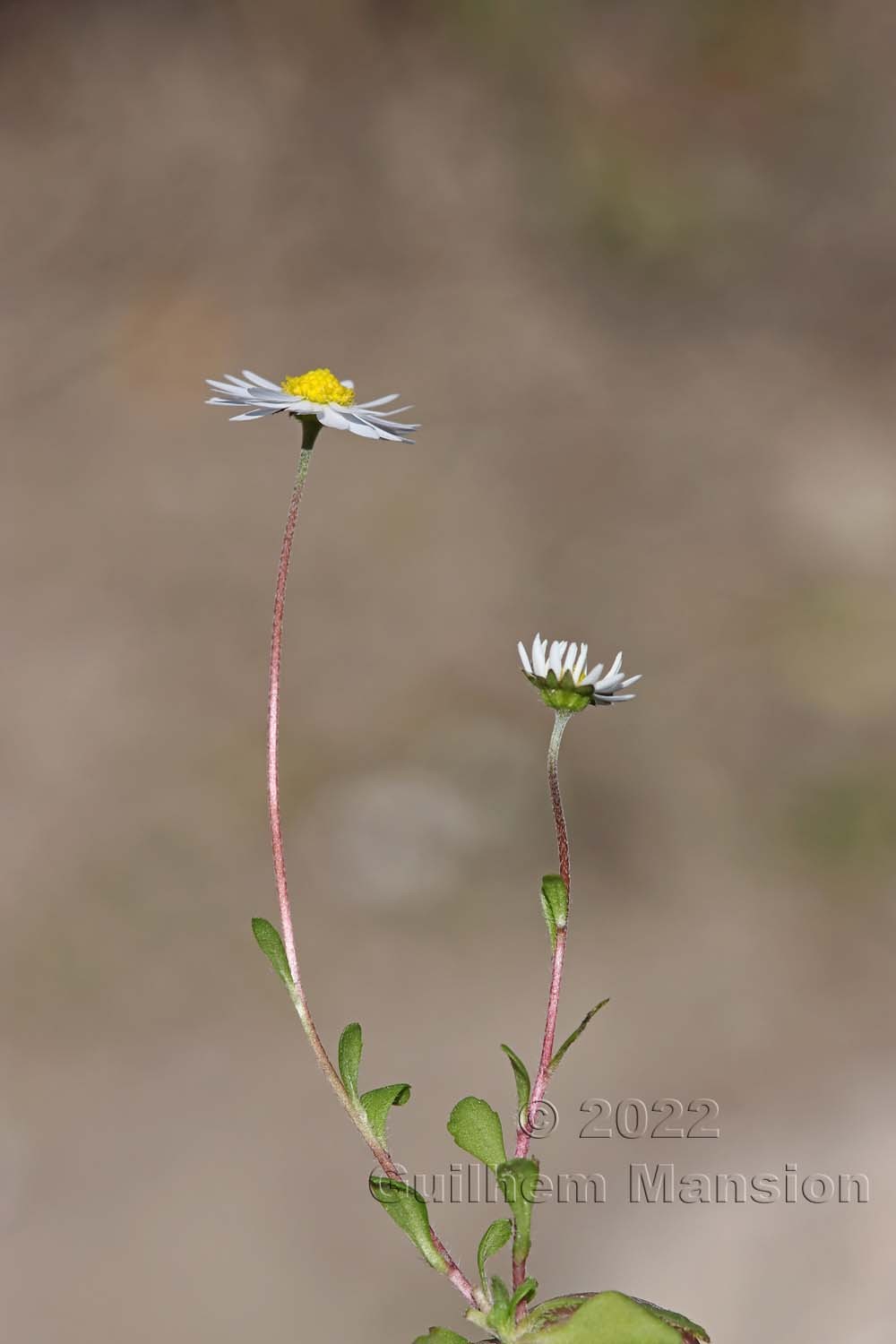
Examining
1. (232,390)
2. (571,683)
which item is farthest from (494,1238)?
(232,390)

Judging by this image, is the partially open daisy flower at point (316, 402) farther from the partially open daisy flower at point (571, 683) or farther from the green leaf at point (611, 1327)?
the green leaf at point (611, 1327)

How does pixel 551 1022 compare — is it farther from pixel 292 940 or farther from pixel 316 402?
pixel 316 402

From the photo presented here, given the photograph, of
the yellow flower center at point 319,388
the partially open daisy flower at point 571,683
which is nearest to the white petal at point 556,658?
the partially open daisy flower at point 571,683

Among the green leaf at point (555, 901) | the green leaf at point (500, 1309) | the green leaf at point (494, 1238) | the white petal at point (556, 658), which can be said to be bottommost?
the green leaf at point (500, 1309)

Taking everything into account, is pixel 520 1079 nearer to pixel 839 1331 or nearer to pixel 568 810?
pixel 839 1331

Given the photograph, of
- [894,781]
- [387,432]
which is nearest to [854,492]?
[894,781]

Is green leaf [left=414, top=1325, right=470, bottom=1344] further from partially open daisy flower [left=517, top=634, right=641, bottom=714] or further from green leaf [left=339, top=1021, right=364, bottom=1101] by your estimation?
partially open daisy flower [left=517, top=634, right=641, bottom=714]
